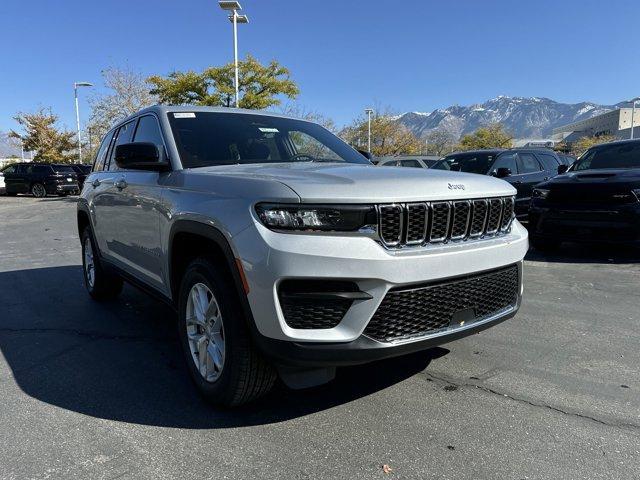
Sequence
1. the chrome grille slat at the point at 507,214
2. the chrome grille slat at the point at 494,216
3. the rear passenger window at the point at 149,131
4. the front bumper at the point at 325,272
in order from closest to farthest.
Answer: the front bumper at the point at 325,272
the chrome grille slat at the point at 494,216
the chrome grille slat at the point at 507,214
the rear passenger window at the point at 149,131

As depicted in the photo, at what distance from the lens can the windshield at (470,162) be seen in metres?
10.9

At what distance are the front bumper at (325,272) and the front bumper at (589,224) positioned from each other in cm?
534

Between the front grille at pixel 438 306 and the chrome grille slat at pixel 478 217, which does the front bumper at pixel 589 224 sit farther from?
the chrome grille slat at pixel 478 217

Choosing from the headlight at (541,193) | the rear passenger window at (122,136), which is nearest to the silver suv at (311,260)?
the rear passenger window at (122,136)

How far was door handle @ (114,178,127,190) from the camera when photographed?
4.24 meters

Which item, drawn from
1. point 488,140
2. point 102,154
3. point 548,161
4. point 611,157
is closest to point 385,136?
point 488,140

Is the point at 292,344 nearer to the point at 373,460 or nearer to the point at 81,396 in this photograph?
the point at 373,460

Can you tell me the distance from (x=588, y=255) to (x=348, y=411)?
627 cm

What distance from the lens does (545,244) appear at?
7.99 meters

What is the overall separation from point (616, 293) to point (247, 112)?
4305mm

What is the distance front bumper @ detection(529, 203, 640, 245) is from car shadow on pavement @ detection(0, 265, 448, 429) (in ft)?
14.0

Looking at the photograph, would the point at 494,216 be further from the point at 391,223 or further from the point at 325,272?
the point at 325,272

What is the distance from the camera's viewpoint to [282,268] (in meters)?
2.39

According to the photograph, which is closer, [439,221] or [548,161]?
[439,221]
